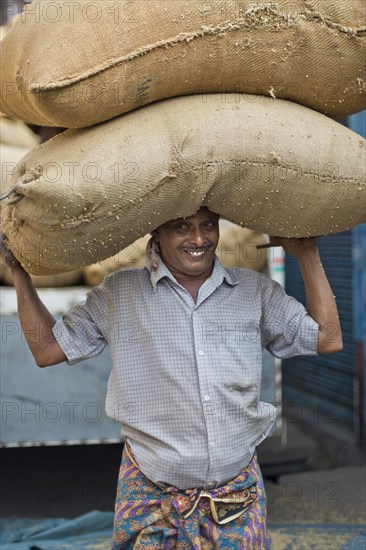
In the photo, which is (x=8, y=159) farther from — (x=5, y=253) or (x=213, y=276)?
(x=213, y=276)

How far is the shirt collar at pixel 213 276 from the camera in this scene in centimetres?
242

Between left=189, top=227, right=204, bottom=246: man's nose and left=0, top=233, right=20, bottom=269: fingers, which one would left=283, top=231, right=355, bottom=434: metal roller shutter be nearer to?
left=189, top=227, right=204, bottom=246: man's nose

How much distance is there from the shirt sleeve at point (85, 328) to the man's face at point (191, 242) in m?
0.26

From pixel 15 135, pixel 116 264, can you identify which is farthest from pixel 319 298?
pixel 15 135

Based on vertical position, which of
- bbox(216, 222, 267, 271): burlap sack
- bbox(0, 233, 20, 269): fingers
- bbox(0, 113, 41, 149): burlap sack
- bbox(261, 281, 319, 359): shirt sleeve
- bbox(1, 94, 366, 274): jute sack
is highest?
bbox(0, 113, 41, 149): burlap sack

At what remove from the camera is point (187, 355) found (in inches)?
92.6

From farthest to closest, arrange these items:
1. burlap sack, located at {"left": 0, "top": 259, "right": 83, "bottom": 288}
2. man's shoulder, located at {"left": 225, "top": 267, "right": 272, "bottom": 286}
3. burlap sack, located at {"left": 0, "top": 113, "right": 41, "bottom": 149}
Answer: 1. burlap sack, located at {"left": 0, "top": 113, "right": 41, "bottom": 149}
2. burlap sack, located at {"left": 0, "top": 259, "right": 83, "bottom": 288}
3. man's shoulder, located at {"left": 225, "top": 267, "right": 272, "bottom": 286}

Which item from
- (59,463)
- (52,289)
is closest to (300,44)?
(52,289)

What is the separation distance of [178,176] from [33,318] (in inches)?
25.1

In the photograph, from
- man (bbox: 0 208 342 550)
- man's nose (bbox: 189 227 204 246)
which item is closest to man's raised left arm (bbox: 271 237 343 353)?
man (bbox: 0 208 342 550)

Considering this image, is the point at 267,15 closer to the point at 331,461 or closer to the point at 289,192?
the point at 289,192

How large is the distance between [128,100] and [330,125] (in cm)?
60

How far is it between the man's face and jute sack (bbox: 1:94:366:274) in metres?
0.07

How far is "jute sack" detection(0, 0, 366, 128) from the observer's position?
208 centimetres
